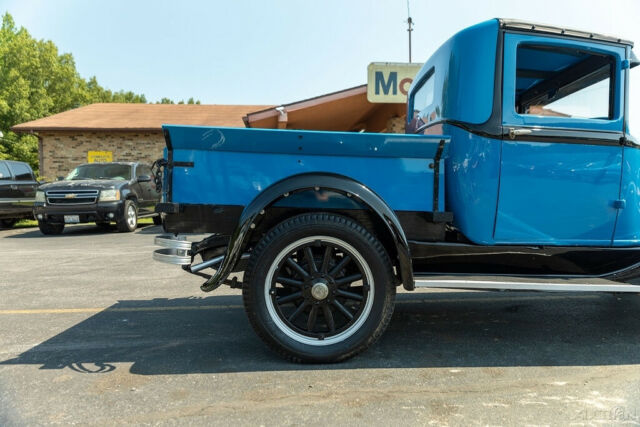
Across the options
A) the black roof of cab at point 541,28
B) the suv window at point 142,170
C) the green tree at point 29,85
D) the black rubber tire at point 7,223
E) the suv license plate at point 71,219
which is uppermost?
the green tree at point 29,85

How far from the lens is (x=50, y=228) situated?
411 inches

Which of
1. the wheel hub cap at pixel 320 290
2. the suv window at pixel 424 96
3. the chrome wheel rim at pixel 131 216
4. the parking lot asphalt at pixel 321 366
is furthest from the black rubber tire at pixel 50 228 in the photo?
the wheel hub cap at pixel 320 290

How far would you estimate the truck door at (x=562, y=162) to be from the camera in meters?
2.85

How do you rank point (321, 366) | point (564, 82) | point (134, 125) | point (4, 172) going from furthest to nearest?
point (134, 125) → point (4, 172) → point (564, 82) → point (321, 366)

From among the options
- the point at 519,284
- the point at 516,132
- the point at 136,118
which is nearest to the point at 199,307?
the point at 519,284

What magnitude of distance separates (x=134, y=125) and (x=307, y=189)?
58.7 feet

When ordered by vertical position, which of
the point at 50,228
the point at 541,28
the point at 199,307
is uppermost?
the point at 541,28

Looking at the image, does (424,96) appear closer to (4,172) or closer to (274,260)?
(274,260)

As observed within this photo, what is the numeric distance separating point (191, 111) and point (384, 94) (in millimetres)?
12737

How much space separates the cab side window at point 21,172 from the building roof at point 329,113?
6.48m

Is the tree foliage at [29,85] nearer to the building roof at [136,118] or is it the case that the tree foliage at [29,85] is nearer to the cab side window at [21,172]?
the building roof at [136,118]

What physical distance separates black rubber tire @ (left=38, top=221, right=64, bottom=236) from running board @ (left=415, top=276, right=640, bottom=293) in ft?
33.4

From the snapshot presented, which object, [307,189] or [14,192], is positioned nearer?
[307,189]

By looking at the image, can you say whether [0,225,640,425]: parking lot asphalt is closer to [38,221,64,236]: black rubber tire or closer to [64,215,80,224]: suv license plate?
[64,215,80,224]: suv license plate
